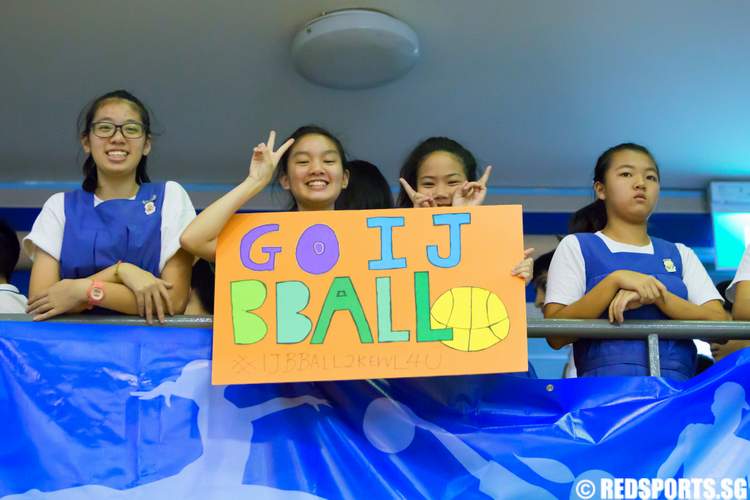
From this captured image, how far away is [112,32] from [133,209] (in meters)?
2.29

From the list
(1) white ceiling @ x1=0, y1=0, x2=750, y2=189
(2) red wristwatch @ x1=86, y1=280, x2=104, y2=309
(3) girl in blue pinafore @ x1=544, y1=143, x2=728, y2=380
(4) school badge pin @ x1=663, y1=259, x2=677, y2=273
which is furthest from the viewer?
(1) white ceiling @ x1=0, y1=0, x2=750, y2=189

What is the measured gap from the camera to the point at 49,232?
2846 millimetres

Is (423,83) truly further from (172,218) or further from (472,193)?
(172,218)

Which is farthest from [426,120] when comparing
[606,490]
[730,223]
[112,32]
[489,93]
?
[606,490]

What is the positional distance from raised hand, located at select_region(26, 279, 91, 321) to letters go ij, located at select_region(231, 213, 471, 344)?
40 cm

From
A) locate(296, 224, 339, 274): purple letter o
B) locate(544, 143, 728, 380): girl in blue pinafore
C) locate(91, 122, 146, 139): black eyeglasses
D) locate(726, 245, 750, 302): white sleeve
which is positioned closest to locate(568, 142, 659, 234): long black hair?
locate(544, 143, 728, 380): girl in blue pinafore

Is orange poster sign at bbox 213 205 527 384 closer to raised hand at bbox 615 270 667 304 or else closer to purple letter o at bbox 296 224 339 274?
purple letter o at bbox 296 224 339 274

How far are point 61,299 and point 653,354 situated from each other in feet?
5.02

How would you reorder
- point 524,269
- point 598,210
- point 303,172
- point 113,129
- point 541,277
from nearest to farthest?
point 524,269
point 113,129
point 303,172
point 598,210
point 541,277

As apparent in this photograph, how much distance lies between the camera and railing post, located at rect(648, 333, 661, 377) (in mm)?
2729

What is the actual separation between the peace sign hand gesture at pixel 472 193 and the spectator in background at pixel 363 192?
0.56 m

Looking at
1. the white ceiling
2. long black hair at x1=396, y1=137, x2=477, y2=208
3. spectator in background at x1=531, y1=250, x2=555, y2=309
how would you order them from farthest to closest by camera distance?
1. the white ceiling
2. spectator in background at x1=531, y1=250, x2=555, y2=309
3. long black hair at x1=396, y1=137, x2=477, y2=208

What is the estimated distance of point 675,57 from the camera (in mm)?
5172

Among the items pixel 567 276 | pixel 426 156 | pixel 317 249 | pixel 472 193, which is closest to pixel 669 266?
pixel 567 276
